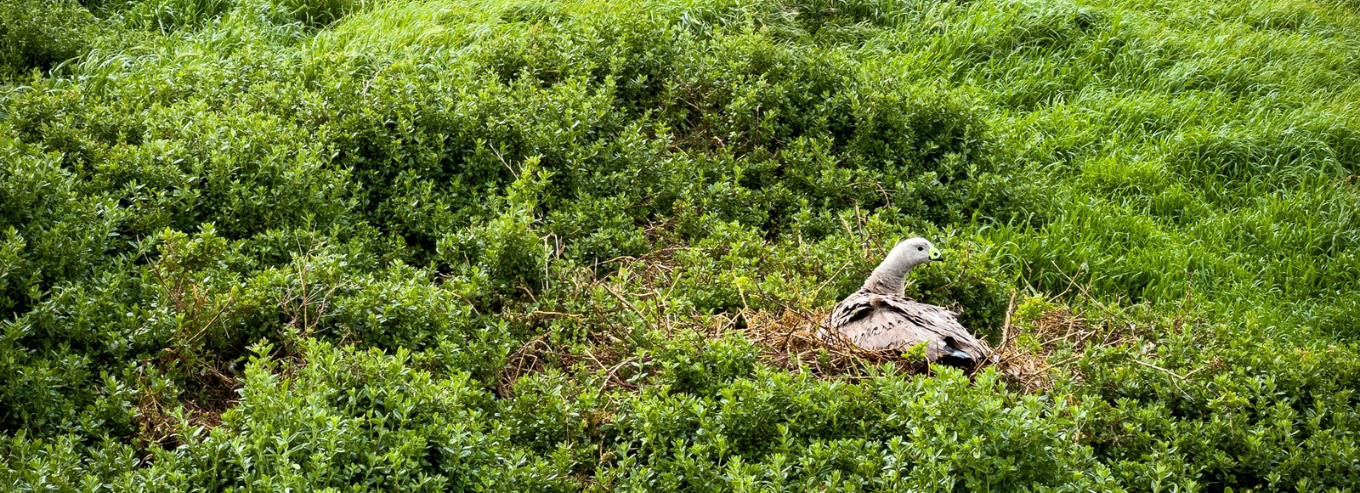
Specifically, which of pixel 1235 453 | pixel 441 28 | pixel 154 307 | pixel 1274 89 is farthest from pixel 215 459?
pixel 1274 89

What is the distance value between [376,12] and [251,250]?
119 inches

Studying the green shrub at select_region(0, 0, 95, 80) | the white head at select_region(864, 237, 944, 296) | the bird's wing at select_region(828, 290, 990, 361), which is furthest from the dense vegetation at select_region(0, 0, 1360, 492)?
the white head at select_region(864, 237, 944, 296)

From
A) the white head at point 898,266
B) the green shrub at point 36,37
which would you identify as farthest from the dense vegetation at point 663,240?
the white head at point 898,266

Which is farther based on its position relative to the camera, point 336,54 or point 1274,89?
point 1274,89

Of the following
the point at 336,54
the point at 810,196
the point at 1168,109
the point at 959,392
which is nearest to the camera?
the point at 959,392

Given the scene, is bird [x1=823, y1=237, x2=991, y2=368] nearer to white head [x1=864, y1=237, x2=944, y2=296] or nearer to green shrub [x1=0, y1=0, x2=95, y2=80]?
white head [x1=864, y1=237, x2=944, y2=296]

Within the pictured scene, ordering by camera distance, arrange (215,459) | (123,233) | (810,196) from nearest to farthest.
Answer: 1. (215,459)
2. (123,233)
3. (810,196)

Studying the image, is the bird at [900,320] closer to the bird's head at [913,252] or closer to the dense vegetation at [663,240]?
the bird's head at [913,252]

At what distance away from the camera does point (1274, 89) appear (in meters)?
6.82

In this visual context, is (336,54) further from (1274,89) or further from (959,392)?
(1274,89)

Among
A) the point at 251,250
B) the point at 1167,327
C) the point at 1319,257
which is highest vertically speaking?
the point at 251,250

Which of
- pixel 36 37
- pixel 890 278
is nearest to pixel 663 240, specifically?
pixel 890 278

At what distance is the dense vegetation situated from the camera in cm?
326

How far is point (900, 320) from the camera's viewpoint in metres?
4.07
